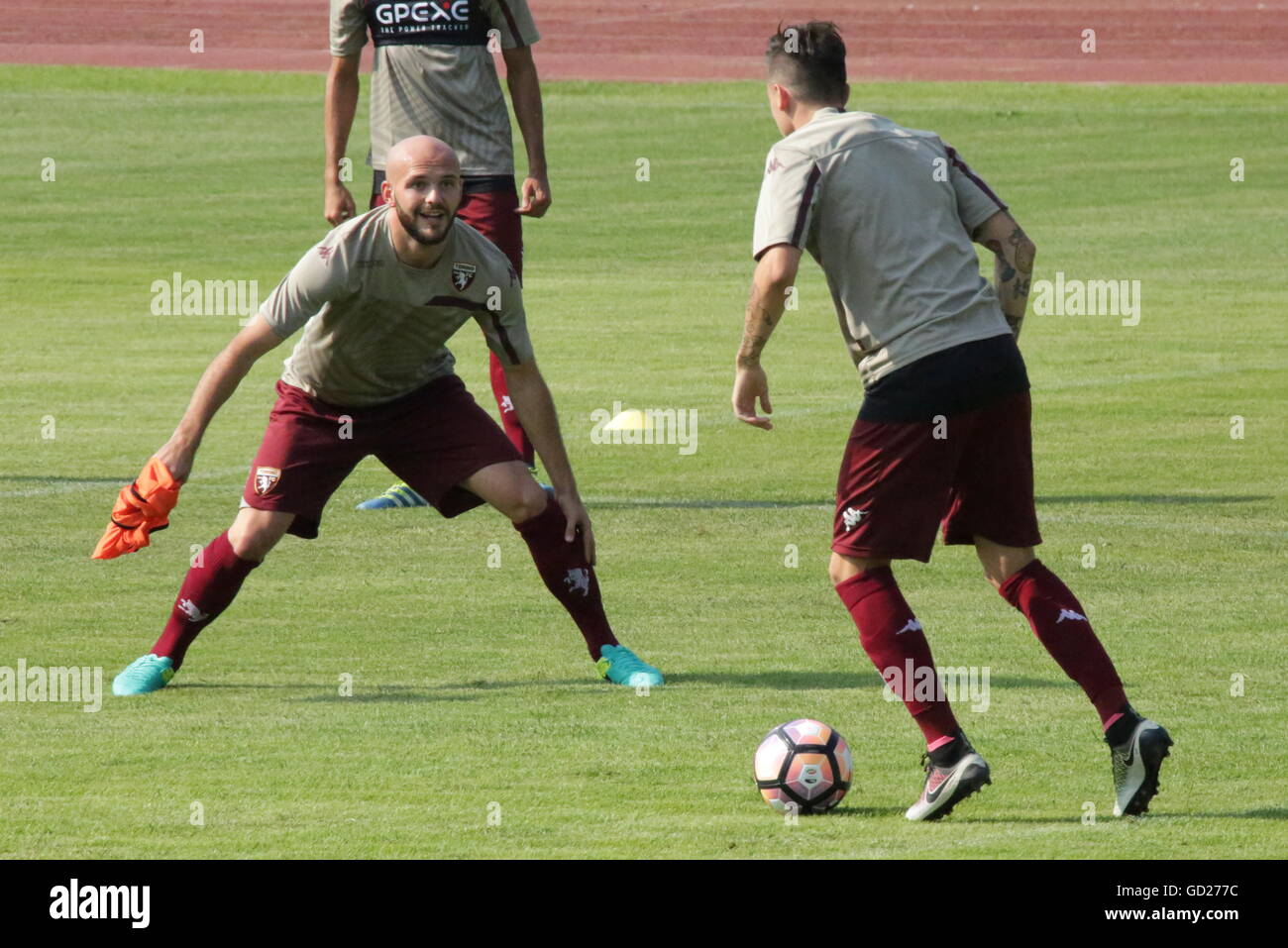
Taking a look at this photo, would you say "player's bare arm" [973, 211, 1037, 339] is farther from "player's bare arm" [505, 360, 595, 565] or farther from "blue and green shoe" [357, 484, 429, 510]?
"blue and green shoe" [357, 484, 429, 510]

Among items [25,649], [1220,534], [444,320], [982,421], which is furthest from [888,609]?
[1220,534]

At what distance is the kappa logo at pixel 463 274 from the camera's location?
8.03m

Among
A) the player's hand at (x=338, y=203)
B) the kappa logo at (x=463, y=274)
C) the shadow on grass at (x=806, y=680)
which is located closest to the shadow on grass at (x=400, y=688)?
the shadow on grass at (x=806, y=680)

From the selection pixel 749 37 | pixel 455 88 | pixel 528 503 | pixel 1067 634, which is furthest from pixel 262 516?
pixel 749 37

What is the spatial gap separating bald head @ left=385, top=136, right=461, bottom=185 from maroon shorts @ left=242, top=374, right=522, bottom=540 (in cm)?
103

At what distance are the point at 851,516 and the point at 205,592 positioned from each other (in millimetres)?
2610

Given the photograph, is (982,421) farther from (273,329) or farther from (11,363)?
(11,363)

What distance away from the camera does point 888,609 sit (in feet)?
22.9

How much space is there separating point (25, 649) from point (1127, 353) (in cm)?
1106

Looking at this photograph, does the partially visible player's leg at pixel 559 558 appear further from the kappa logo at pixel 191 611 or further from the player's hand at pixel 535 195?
the player's hand at pixel 535 195

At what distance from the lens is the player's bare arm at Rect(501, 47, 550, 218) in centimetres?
1145

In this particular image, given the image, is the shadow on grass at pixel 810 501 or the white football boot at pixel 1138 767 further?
the shadow on grass at pixel 810 501

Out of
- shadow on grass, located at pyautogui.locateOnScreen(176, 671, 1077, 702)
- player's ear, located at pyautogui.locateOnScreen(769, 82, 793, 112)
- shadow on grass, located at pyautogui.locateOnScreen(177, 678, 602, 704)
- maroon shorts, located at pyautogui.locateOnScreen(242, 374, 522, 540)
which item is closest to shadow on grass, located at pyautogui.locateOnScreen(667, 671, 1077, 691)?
shadow on grass, located at pyautogui.locateOnScreen(176, 671, 1077, 702)
